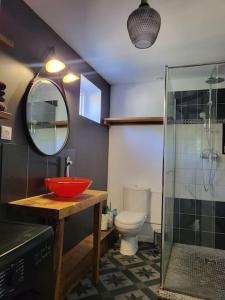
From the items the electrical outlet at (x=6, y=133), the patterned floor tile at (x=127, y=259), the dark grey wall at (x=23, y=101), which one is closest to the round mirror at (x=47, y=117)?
the dark grey wall at (x=23, y=101)

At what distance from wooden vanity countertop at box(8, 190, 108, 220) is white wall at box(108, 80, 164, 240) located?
153 centimetres

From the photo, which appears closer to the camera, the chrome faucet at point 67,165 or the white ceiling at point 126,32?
the white ceiling at point 126,32

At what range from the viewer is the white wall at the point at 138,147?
3.39 metres

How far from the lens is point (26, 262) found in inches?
35.7

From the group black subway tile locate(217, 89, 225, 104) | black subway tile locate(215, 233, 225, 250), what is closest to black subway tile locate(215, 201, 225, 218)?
black subway tile locate(215, 233, 225, 250)

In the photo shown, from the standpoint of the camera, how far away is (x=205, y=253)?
2.78 m

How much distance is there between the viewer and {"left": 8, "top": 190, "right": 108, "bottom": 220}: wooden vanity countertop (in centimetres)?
154

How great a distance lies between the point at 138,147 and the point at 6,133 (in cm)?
220

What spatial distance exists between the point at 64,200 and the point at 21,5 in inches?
61.7

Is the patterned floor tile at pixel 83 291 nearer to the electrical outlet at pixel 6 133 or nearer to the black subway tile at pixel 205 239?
the electrical outlet at pixel 6 133

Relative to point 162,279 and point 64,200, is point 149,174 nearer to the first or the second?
point 162,279

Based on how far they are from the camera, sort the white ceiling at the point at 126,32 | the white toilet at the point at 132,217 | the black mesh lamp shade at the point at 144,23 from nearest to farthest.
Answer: the black mesh lamp shade at the point at 144,23
the white ceiling at the point at 126,32
the white toilet at the point at 132,217

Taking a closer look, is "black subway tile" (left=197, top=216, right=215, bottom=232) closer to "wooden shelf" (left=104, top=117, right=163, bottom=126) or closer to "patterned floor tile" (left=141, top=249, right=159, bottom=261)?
"patterned floor tile" (left=141, top=249, right=159, bottom=261)

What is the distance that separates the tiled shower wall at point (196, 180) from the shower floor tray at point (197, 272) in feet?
0.70
